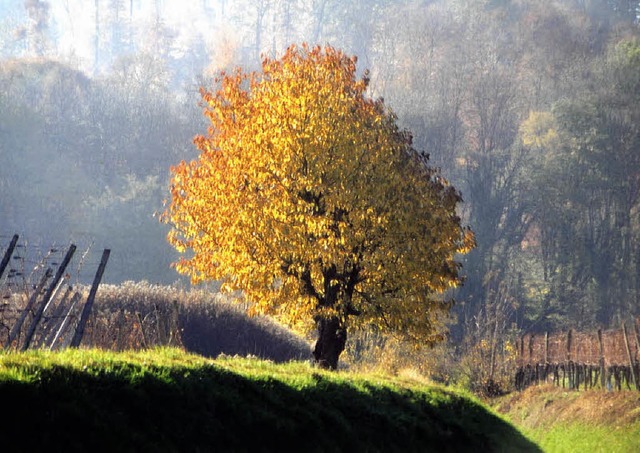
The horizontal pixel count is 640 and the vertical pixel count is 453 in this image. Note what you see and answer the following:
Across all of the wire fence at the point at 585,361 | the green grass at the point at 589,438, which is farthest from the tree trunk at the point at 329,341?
the wire fence at the point at 585,361

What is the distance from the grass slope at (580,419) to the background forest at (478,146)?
25.6 ft

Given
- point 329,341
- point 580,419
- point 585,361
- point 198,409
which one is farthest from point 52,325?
point 585,361

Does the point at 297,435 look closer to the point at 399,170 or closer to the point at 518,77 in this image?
the point at 399,170

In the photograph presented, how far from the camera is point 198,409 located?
11758 millimetres

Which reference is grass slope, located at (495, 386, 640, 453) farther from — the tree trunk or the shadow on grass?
the shadow on grass

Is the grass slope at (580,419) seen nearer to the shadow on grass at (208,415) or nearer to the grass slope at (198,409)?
the grass slope at (198,409)

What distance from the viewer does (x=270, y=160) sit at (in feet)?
75.9

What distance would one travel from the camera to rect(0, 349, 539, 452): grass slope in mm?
9492

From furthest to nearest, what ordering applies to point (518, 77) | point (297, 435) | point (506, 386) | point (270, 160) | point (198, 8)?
1. point (198, 8)
2. point (518, 77)
3. point (506, 386)
4. point (270, 160)
5. point (297, 435)

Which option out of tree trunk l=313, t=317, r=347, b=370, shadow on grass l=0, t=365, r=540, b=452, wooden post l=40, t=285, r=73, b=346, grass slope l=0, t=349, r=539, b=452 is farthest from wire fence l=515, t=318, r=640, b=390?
wooden post l=40, t=285, r=73, b=346

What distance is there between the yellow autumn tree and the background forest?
19.3 meters

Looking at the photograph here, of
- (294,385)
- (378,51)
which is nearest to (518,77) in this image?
(378,51)

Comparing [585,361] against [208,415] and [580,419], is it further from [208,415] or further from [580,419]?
[208,415]

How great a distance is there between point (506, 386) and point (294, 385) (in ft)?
93.4
